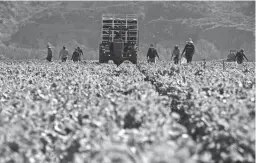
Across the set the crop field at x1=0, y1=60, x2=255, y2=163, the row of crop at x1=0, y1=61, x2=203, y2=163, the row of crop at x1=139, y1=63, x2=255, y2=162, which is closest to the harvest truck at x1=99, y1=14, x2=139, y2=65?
the row of crop at x1=139, y1=63, x2=255, y2=162

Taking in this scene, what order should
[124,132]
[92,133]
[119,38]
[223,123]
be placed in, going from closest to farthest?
[92,133], [124,132], [223,123], [119,38]

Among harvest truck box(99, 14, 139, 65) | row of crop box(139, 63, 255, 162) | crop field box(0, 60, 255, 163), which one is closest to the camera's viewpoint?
crop field box(0, 60, 255, 163)

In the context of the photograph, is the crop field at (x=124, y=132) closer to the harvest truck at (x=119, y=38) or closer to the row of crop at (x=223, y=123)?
the row of crop at (x=223, y=123)

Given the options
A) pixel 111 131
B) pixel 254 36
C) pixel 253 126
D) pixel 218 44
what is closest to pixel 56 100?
pixel 111 131

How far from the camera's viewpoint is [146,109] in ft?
23.4

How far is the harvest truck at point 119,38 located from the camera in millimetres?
33500

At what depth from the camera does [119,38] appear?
110ft

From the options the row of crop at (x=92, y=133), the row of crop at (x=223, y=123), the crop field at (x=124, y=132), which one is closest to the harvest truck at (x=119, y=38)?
the row of crop at (x=223, y=123)

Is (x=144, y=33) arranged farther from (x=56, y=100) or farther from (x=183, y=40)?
(x=56, y=100)

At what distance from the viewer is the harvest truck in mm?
33500

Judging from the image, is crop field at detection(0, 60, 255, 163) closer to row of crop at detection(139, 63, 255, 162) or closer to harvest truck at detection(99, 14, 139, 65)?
row of crop at detection(139, 63, 255, 162)

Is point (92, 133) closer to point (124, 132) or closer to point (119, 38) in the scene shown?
point (124, 132)

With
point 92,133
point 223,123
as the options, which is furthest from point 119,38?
point 92,133

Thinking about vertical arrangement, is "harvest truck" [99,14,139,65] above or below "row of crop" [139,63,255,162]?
above
